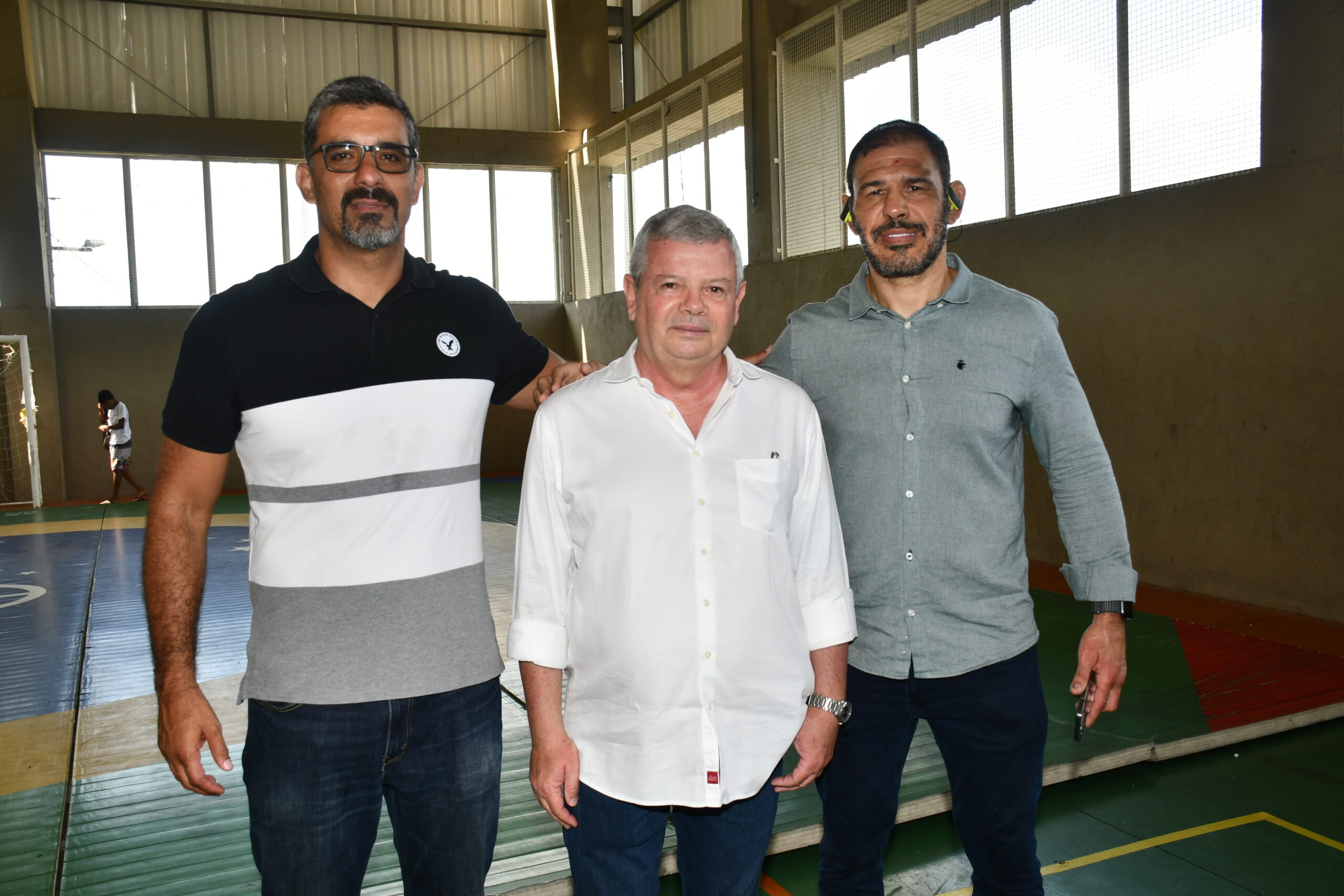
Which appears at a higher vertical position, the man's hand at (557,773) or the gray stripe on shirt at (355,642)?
the gray stripe on shirt at (355,642)

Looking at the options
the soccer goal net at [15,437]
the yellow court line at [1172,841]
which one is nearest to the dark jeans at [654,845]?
the yellow court line at [1172,841]

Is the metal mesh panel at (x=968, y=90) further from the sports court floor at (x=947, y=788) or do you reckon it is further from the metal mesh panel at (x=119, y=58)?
the metal mesh panel at (x=119, y=58)

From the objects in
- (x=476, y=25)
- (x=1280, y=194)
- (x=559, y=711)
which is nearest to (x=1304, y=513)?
(x=1280, y=194)

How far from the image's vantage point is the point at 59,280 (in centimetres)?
1580

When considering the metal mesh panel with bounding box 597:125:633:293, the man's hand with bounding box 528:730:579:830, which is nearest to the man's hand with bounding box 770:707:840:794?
the man's hand with bounding box 528:730:579:830

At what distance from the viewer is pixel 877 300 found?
7.89 ft

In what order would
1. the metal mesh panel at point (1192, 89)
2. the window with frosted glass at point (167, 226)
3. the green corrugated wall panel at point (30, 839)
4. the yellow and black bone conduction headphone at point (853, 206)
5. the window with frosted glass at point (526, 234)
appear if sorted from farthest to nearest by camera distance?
the window with frosted glass at point (526, 234)
the window with frosted glass at point (167, 226)
the metal mesh panel at point (1192, 89)
the green corrugated wall panel at point (30, 839)
the yellow and black bone conduction headphone at point (853, 206)

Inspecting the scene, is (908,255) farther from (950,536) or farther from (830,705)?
(830,705)

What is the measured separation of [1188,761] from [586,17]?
641 inches

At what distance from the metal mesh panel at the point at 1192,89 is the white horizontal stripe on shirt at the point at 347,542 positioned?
714 cm

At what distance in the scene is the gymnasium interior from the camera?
148 inches

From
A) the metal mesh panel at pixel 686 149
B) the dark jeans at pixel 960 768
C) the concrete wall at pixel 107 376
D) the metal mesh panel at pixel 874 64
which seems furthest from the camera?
the concrete wall at pixel 107 376

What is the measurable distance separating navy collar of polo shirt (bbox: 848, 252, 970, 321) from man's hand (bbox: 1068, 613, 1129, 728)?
0.83 metres

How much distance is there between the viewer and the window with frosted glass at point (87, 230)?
1567 centimetres
